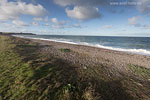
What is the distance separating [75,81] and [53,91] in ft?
4.90

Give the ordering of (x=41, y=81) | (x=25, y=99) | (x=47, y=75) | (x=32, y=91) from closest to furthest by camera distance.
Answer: (x=25, y=99), (x=32, y=91), (x=41, y=81), (x=47, y=75)

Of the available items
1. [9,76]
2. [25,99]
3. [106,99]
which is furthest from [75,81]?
[9,76]

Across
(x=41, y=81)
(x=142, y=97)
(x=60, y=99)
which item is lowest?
(x=142, y=97)

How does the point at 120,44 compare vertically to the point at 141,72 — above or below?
above

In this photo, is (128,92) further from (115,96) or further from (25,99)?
(25,99)

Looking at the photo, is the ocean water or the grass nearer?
the grass

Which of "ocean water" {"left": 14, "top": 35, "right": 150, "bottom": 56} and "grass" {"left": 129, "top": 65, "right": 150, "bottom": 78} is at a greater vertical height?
"ocean water" {"left": 14, "top": 35, "right": 150, "bottom": 56}

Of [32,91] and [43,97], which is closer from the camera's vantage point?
[43,97]

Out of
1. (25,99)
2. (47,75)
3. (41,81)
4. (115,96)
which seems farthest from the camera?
(47,75)

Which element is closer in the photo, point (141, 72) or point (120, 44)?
point (141, 72)

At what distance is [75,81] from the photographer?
4.80 meters

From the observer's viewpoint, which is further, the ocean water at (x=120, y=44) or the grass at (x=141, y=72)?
the ocean water at (x=120, y=44)

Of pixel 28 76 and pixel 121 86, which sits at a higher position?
pixel 28 76

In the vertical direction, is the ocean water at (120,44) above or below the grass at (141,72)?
above
